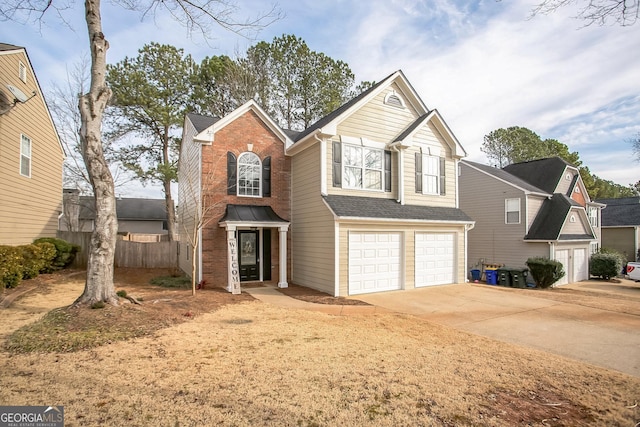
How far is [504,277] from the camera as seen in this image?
17875 mm

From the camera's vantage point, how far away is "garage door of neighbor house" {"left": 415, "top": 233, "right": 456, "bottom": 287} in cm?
→ 1342

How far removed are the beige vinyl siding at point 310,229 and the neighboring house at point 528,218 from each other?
14.2 m

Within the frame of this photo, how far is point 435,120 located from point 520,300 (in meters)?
7.69

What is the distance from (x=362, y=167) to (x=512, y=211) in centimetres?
1322

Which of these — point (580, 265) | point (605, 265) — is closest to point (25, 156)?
point (580, 265)

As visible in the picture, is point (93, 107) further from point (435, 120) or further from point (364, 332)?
point (435, 120)

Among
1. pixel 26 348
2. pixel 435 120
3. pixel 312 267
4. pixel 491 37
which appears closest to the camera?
pixel 26 348

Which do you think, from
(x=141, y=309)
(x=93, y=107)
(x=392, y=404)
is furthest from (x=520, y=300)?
(x=93, y=107)

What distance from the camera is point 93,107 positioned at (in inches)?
309

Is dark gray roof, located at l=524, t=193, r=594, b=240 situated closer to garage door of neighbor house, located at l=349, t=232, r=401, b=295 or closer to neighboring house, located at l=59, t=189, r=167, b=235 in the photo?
garage door of neighbor house, located at l=349, t=232, r=401, b=295

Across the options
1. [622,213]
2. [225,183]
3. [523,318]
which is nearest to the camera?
[523,318]

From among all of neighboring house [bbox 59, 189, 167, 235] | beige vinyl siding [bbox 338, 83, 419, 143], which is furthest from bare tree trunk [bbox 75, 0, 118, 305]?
neighboring house [bbox 59, 189, 167, 235]

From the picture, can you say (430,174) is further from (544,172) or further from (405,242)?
(544,172)

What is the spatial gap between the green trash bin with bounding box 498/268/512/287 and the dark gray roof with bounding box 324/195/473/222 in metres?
5.47
